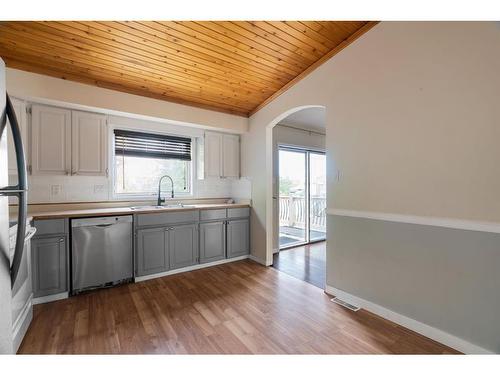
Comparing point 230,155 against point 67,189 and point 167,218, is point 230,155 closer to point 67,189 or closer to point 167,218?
point 167,218

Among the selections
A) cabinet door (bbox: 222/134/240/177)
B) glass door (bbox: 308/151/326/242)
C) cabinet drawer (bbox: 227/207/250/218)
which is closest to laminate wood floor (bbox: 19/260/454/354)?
cabinet drawer (bbox: 227/207/250/218)

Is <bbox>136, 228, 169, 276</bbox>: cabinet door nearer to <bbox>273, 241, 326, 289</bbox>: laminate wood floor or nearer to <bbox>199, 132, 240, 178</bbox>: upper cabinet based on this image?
<bbox>199, 132, 240, 178</bbox>: upper cabinet

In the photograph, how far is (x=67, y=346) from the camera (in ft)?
5.86

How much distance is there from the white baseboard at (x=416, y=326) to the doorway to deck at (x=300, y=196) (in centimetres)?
204

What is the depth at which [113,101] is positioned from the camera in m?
2.88

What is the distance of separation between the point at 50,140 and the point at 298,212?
14.2 feet

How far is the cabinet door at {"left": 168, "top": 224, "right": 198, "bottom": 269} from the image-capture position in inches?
125

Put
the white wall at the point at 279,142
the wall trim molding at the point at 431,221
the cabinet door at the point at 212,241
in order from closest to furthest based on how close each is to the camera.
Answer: the wall trim molding at the point at 431,221 < the cabinet door at the point at 212,241 < the white wall at the point at 279,142

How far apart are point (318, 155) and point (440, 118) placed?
312 cm

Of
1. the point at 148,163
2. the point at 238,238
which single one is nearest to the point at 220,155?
the point at 148,163

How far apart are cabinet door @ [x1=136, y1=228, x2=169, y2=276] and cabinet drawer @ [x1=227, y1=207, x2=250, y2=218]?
1.01m

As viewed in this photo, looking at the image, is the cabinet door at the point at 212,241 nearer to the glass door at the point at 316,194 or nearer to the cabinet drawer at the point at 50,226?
the cabinet drawer at the point at 50,226

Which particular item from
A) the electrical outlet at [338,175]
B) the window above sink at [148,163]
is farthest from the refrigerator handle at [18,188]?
the electrical outlet at [338,175]

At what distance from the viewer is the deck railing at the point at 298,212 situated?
515cm
